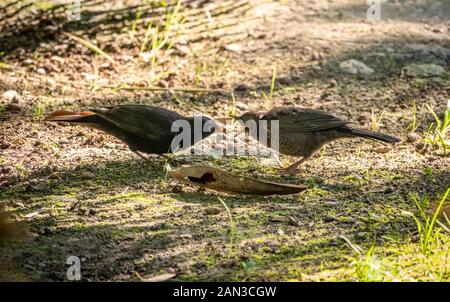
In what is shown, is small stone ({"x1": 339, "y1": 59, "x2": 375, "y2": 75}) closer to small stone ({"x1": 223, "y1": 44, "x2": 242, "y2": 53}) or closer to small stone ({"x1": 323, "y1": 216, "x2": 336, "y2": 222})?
small stone ({"x1": 223, "y1": 44, "x2": 242, "y2": 53})

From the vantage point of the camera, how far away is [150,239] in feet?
13.8

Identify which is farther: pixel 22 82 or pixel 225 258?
pixel 22 82

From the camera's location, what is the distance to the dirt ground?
158 inches

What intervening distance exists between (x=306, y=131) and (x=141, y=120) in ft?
4.09

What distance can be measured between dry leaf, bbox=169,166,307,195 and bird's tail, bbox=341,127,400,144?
834 millimetres

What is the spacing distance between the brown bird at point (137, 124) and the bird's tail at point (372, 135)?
45.5 inches

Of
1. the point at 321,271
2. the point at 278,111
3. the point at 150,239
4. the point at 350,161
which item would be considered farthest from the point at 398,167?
the point at 150,239

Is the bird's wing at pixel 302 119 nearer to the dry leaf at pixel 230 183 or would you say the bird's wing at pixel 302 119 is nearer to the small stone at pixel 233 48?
the dry leaf at pixel 230 183

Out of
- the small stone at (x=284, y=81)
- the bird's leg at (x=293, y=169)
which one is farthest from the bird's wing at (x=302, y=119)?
the small stone at (x=284, y=81)

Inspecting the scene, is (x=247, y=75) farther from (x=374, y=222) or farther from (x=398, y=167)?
(x=374, y=222)

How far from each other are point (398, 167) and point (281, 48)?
96.5 inches

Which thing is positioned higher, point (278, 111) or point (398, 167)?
point (278, 111)

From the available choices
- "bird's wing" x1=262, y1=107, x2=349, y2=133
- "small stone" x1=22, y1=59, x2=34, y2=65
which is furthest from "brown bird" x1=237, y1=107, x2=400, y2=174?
"small stone" x1=22, y1=59, x2=34, y2=65

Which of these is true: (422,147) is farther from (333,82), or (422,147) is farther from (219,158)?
(219,158)
